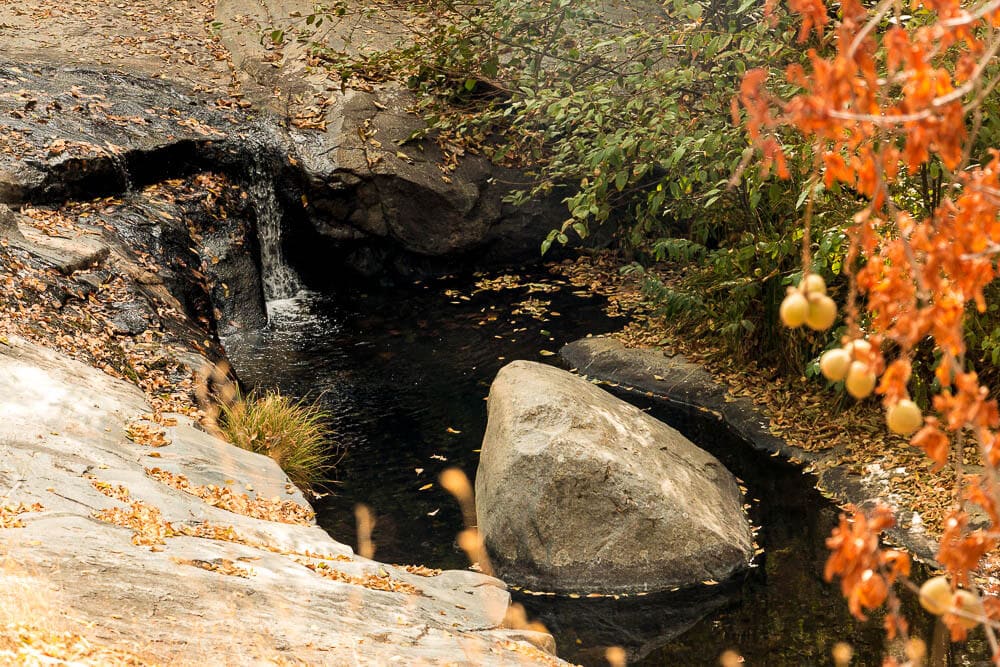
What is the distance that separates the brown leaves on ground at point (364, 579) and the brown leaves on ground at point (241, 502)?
0.85 meters

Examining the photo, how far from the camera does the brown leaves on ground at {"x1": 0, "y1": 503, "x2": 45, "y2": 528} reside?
3466 millimetres

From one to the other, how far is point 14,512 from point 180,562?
2.14ft

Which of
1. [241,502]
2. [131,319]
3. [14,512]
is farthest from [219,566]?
[131,319]

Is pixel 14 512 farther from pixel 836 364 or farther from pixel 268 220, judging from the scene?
pixel 268 220

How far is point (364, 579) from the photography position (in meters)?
4.35

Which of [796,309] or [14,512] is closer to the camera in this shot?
[796,309]

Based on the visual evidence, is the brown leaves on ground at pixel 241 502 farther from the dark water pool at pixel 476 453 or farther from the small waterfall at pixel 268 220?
the small waterfall at pixel 268 220

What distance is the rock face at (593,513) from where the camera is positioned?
18.5 ft

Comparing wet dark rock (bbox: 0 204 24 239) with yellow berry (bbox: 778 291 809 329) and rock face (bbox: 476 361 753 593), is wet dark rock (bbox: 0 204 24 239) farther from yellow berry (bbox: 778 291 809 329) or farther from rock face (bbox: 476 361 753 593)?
yellow berry (bbox: 778 291 809 329)

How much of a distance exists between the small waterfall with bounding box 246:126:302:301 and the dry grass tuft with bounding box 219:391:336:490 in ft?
12.4

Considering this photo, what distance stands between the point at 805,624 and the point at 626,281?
598 cm

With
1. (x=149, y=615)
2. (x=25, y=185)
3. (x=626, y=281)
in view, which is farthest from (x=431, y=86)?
(x=149, y=615)

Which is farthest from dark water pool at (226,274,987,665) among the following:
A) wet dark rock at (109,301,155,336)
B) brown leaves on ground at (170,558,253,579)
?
brown leaves on ground at (170,558,253,579)

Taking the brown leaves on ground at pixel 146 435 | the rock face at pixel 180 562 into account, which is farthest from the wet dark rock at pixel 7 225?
the brown leaves on ground at pixel 146 435
